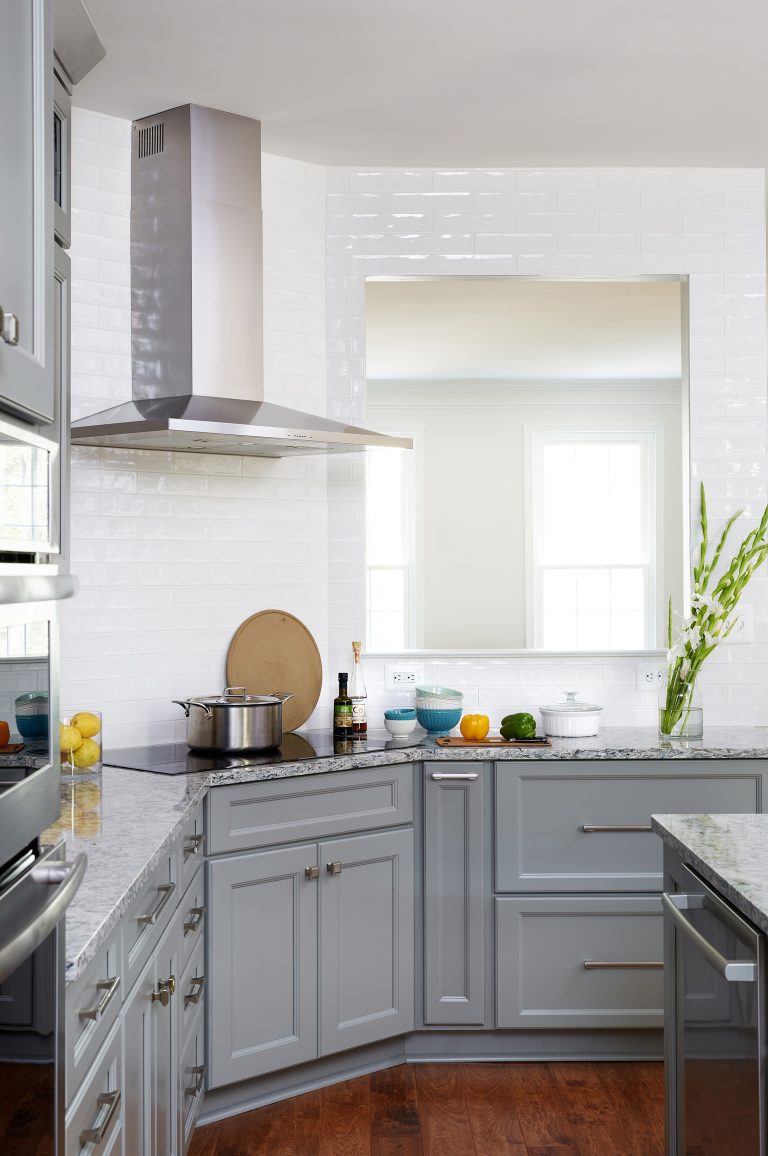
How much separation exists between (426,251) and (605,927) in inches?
89.6

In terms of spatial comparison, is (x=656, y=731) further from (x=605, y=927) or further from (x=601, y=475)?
(x=601, y=475)

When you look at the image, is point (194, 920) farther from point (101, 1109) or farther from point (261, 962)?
point (101, 1109)

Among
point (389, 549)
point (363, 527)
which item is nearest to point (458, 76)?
point (363, 527)

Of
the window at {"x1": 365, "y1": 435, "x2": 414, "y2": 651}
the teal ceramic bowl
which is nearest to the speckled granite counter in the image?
the teal ceramic bowl

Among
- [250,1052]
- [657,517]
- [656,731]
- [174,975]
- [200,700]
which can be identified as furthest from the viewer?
[657,517]

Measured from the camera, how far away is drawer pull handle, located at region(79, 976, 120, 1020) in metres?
1.46

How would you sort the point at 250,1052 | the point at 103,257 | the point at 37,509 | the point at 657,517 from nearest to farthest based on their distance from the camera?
the point at 37,509, the point at 250,1052, the point at 103,257, the point at 657,517

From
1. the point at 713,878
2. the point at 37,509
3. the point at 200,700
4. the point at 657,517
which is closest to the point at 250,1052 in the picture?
the point at 200,700

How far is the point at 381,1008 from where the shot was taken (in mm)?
3039

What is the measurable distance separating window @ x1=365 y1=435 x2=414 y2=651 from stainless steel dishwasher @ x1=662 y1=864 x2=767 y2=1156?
4204 mm

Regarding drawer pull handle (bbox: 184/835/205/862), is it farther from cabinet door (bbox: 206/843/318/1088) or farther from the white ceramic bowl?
the white ceramic bowl

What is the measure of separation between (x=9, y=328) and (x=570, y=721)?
8.65ft

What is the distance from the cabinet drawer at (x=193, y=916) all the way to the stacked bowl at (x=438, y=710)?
0.95m

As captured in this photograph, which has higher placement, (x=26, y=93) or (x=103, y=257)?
(x=103, y=257)
